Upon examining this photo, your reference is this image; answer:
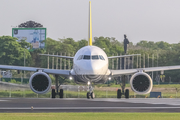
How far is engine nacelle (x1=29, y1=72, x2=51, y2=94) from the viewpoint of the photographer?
3231 cm

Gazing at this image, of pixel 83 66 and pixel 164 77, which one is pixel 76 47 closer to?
pixel 164 77

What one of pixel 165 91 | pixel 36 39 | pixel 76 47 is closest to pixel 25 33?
pixel 36 39

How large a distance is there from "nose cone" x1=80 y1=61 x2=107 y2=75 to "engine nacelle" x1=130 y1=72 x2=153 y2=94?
11.3 ft

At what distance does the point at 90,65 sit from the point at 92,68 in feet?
1.02

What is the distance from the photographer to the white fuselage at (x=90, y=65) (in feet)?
95.6

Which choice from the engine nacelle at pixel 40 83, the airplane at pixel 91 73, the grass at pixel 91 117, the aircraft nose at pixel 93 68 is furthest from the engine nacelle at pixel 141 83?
the grass at pixel 91 117

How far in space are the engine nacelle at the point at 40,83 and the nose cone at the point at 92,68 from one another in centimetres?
417

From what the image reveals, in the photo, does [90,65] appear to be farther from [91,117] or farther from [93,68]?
[91,117]

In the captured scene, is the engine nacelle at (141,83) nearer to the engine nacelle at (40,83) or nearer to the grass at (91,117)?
the engine nacelle at (40,83)

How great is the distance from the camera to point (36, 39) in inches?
5012

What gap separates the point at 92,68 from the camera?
28.9 metres

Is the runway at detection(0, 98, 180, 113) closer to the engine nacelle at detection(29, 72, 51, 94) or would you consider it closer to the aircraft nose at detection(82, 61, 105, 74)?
the aircraft nose at detection(82, 61, 105, 74)

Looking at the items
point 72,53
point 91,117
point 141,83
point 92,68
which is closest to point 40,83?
point 92,68

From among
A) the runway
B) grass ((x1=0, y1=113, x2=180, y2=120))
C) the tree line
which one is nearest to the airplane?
the runway
